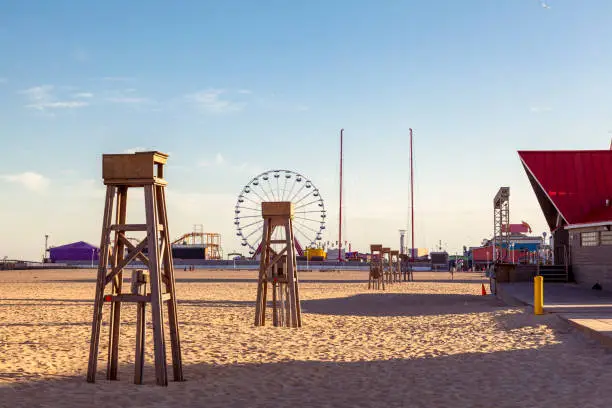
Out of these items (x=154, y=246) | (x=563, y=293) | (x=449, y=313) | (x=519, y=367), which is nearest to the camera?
(x=154, y=246)

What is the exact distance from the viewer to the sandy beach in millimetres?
8039

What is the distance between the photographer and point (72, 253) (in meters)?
117

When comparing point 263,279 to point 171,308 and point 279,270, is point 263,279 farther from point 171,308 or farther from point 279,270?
point 171,308

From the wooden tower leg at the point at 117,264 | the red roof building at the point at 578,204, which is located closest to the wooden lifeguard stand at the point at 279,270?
the wooden tower leg at the point at 117,264

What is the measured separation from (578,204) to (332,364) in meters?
21.5

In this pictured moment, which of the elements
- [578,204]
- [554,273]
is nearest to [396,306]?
[554,273]

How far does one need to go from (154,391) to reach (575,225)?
74.4 feet

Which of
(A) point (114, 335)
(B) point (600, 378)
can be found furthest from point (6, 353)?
(B) point (600, 378)

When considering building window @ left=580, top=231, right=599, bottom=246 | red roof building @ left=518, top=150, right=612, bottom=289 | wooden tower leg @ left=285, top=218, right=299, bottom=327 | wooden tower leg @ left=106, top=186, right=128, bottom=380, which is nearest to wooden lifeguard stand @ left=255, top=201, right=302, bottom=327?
wooden tower leg @ left=285, top=218, right=299, bottom=327

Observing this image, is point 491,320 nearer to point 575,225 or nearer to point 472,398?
point 472,398

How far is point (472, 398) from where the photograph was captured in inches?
319

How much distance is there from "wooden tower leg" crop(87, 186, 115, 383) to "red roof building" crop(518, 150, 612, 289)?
64.3 feet

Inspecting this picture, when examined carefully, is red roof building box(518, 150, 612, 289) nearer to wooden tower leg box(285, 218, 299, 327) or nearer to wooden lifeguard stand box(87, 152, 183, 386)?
wooden tower leg box(285, 218, 299, 327)

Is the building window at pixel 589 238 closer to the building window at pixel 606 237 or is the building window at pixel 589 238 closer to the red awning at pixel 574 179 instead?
the building window at pixel 606 237
